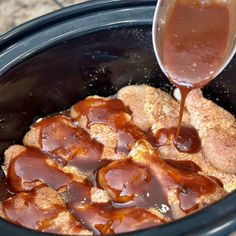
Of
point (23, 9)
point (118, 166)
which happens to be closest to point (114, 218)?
point (118, 166)

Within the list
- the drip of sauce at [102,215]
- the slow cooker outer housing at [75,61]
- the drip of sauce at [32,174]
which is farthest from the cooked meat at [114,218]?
the slow cooker outer housing at [75,61]

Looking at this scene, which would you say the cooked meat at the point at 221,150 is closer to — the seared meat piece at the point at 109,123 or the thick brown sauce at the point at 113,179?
the thick brown sauce at the point at 113,179

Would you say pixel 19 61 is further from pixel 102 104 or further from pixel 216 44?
pixel 216 44

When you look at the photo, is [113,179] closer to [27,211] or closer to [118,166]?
[118,166]

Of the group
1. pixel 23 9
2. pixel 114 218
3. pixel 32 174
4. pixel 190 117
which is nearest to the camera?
pixel 114 218

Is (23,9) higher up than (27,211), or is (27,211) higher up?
(23,9)

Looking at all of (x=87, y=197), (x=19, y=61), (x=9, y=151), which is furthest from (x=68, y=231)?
(x=19, y=61)

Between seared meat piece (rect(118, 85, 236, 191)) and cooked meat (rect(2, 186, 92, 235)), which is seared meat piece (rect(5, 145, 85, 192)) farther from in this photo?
seared meat piece (rect(118, 85, 236, 191))
